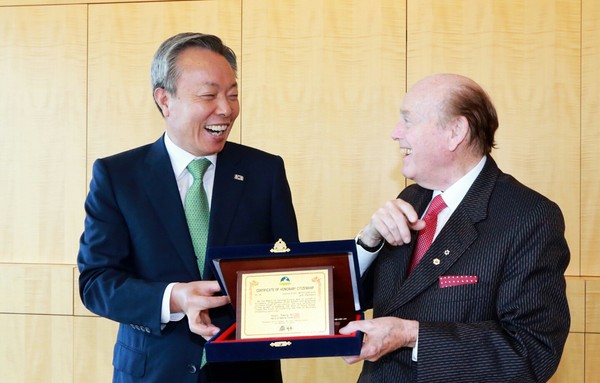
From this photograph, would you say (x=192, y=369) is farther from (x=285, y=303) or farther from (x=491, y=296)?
(x=491, y=296)

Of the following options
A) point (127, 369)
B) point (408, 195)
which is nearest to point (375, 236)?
point (408, 195)

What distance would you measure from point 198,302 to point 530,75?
8.36ft

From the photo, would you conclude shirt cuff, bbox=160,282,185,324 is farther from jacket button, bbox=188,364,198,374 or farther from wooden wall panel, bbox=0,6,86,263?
wooden wall panel, bbox=0,6,86,263

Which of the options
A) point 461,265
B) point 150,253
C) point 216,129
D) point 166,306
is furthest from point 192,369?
point 461,265

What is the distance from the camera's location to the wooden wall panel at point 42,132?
4418mm

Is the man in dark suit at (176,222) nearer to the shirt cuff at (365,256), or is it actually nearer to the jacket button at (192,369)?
the jacket button at (192,369)

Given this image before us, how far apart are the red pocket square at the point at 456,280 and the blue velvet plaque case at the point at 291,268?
23 centimetres

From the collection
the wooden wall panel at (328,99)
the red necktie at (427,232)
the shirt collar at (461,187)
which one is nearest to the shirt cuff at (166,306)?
the red necktie at (427,232)

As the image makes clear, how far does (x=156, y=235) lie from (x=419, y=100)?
2.88 feet

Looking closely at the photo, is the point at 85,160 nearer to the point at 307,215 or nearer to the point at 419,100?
the point at 307,215

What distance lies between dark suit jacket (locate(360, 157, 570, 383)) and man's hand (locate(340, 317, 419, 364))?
0.03 m

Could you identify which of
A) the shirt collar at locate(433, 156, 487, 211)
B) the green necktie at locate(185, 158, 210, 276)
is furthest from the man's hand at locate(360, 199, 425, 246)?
the green necktie at locate(185, 158, 210, 276)

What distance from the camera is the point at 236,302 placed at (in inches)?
80.7

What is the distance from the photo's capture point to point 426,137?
2.15m
